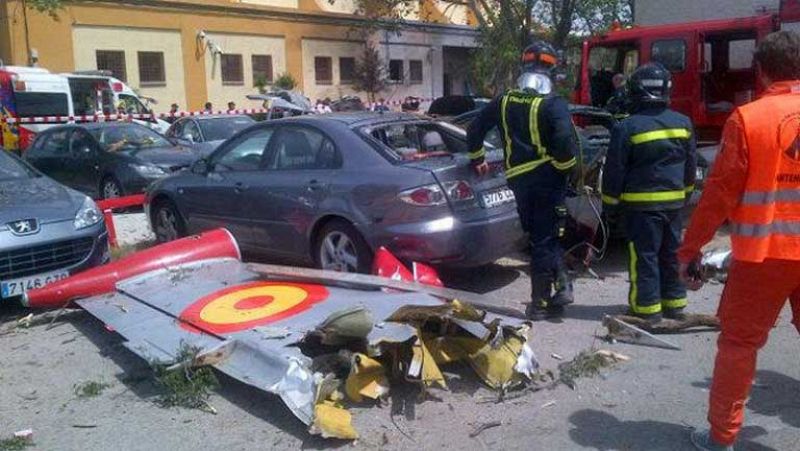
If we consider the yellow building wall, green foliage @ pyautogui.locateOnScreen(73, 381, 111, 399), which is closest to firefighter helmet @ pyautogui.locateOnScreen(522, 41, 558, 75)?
green foliage @ pyautogui.locateOnScreen(73, 381, 111, 399)

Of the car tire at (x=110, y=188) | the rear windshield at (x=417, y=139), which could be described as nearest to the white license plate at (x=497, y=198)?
the rear windshield at (x=417, y=139)

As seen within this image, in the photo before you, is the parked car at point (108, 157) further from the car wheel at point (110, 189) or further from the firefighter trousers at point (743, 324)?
the firefighter trousers at point (743, 324)

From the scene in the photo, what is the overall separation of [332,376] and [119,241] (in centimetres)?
643

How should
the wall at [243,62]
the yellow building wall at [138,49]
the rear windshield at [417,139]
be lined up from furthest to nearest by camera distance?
the wall at [243,62] < the yellow building wall at [138,49] < the rear windshield at [417,139]

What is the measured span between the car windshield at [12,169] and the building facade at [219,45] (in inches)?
720

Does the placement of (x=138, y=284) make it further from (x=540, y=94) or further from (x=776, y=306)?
(x=776, y=306)

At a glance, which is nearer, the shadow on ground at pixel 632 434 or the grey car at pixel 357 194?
the shadow on ground at pixel 632 434

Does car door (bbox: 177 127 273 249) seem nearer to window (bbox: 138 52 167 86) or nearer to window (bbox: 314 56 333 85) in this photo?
window (bbox: 138 52 167 86)

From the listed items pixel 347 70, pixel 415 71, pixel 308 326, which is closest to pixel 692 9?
pixel 308 326

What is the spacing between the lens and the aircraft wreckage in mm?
4336

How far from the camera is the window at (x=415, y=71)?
40375mm

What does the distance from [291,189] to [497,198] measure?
1.75m

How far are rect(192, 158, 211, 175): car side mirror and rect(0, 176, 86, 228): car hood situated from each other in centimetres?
117

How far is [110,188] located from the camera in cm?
1348
